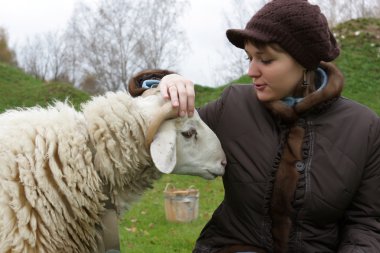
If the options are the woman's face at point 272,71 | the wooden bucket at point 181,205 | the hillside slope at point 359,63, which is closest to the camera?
the woman's face at point 272,71

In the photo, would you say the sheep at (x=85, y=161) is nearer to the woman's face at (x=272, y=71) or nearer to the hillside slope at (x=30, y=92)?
the woman's face at (x=272, y=71)

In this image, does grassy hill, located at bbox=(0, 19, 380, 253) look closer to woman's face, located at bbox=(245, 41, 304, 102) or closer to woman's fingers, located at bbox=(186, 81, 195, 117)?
woman's fingers, located at bbox=(186, 81, 195, 117)

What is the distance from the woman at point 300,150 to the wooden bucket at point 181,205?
11.0 feet

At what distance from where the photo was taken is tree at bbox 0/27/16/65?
3366 cm

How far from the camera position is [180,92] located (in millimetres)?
2410

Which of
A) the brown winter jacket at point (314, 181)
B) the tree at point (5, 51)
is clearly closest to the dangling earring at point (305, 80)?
the brown winter jacket at point (314, 181)

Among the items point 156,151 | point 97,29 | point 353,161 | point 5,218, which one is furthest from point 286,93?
point 97,29

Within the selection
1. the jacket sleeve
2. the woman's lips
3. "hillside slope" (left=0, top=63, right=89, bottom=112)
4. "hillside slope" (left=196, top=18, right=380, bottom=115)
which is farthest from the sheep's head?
"hillside slope" (left=0, top=63, right=89, bottom=112)

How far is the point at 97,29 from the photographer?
28703 mm

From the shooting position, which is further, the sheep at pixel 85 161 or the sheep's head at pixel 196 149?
the sheep's head at pixel 196 149

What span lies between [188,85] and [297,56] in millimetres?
505

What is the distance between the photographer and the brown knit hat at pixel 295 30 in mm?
2330

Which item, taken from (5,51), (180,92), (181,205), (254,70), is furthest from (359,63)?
(5,51)

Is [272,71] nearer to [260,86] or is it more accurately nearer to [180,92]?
[260,86]
